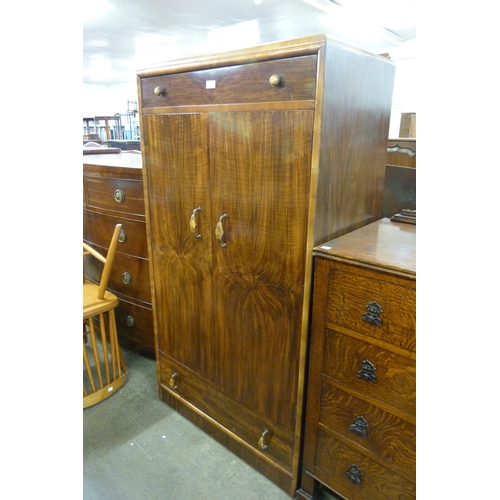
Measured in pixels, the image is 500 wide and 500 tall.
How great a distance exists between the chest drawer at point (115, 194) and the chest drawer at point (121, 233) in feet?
0.18

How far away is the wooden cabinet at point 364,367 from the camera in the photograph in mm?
958

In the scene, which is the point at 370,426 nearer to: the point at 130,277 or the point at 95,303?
the point at 95,303

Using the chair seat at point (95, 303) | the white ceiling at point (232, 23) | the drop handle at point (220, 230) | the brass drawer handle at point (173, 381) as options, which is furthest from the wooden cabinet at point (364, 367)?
the white ceiling at point (232, 23)

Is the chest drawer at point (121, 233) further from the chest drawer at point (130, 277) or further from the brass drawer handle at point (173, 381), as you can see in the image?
the brass drawer handle at point (173, 381)

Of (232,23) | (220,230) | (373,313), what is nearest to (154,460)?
(220,230)

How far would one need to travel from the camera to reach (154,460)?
149 centimetres

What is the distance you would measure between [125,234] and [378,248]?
1.34 m

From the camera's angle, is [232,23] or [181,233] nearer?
[181,233]

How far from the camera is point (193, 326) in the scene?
60.1 inches

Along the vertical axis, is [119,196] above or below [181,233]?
above
